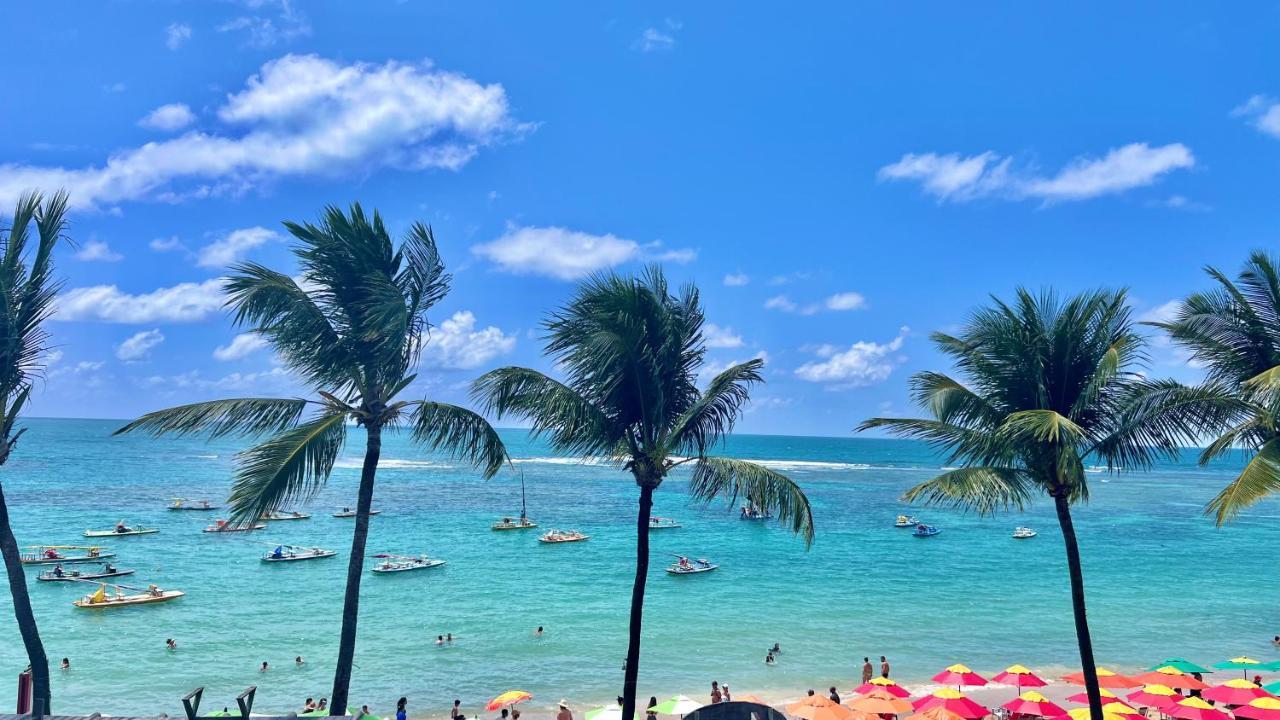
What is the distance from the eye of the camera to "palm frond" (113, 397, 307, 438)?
1045 centimetres

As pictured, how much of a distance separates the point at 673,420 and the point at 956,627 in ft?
98.8

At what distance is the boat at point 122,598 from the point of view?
123 feet

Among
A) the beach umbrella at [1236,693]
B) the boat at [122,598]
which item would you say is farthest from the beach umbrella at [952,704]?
the boat at [122,598]

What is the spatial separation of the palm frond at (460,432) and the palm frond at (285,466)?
111 cm

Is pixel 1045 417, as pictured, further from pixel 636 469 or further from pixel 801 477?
pixel 801 477

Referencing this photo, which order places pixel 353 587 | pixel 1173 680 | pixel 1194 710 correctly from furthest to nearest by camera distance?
pixel 1173 680 → pixel 1194 710 → pixel 353 587

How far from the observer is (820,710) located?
18188 millimetres

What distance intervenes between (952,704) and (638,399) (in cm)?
1301

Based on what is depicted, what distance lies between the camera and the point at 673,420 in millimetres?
12258

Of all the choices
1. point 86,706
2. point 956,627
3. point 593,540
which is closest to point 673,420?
point 86,706

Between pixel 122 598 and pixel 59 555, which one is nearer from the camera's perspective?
pixel 122 598

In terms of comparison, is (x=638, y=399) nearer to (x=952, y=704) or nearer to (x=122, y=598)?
(x=952, y=704)

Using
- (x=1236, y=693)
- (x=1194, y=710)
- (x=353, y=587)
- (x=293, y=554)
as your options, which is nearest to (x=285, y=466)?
(x=353, y=587)

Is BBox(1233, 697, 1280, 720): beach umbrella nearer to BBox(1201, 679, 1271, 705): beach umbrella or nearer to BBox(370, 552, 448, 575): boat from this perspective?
BBox(1201, 679, 1271, 705): beach umbrella
